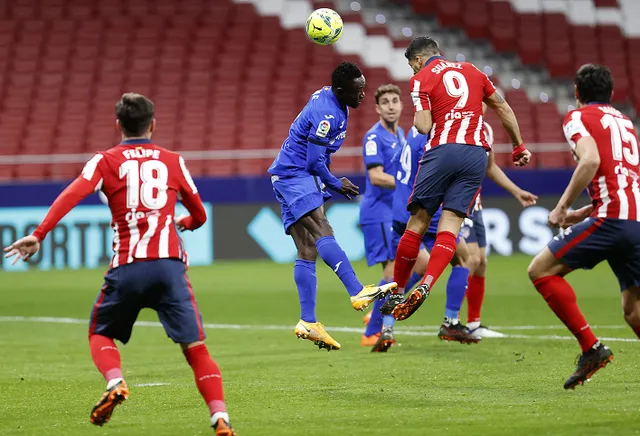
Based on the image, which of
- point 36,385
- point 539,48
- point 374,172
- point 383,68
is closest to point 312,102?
point 374,172

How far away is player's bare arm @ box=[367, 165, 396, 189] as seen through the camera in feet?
34.6

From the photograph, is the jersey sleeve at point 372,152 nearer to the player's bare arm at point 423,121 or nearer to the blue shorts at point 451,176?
the blue shorts at point 451,176

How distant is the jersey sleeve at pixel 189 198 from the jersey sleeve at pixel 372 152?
4.82 m

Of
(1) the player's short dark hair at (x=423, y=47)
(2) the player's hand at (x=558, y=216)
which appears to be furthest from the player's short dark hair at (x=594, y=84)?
(1) the player's short dark hair at (x=423, y=47)

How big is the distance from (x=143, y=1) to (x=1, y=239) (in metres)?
8.21

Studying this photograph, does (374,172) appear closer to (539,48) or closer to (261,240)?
(261,240)

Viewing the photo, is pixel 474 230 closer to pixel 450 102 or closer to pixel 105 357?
pixel 450 102

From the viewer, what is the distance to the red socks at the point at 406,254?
8.41 m

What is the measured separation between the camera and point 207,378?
18.7 ft

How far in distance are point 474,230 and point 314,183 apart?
2.47 m

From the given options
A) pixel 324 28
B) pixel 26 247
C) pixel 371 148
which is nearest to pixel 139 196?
pixel 26 247

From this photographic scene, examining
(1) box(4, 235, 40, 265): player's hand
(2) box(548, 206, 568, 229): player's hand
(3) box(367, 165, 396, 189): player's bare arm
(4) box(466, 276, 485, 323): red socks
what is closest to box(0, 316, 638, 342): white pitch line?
(4) box(466, 276, 485, 323): red socks

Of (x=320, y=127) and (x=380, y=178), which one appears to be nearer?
(x=320, y=127)

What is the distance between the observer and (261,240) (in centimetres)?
1992
